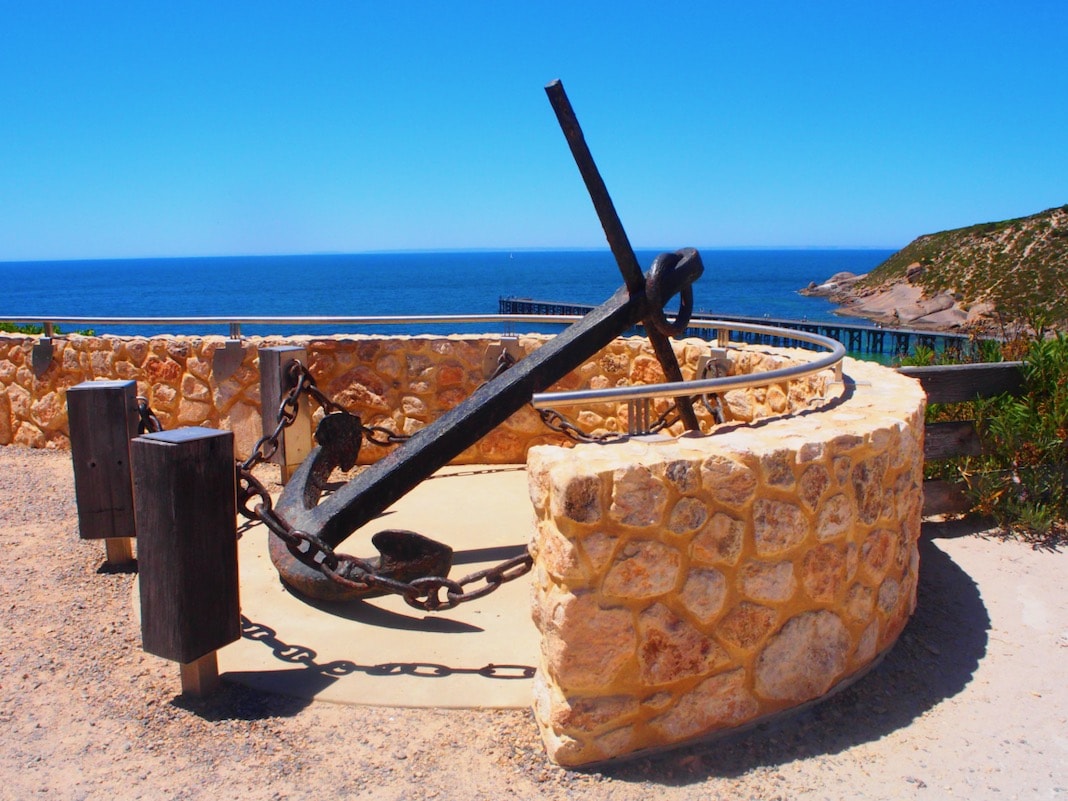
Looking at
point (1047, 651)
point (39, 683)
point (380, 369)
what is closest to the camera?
point (39, 683)

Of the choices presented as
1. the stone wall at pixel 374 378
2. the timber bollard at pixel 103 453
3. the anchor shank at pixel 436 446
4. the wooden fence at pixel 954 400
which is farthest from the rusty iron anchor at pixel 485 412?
the stone wall at pixel 374 378

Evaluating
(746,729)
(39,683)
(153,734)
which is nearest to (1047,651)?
(746,729)

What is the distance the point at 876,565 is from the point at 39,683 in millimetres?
3148

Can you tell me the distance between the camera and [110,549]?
450cm

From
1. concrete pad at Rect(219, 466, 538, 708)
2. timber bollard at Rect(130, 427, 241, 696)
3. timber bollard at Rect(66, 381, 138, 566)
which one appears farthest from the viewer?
timber bollard at Rect(66, 381, 138, 566)

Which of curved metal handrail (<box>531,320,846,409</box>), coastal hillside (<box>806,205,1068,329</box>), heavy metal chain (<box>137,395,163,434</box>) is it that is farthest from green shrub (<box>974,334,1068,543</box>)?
coastal hillside (<box>806,205,1068,329</box>)

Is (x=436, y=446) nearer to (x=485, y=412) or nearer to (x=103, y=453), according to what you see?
(x=485, y=412)

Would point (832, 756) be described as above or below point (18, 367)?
below

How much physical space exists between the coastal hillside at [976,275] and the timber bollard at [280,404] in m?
27.8

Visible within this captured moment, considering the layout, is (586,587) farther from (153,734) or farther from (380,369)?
(380,369)

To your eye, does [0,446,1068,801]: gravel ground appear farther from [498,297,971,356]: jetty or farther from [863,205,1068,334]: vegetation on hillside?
[863,205,1068,334]: vegetation on hillside

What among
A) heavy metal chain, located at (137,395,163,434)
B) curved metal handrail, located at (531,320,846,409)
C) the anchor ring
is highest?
the anchor ring

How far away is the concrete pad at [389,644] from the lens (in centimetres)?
321

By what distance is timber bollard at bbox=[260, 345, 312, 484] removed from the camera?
5668 mm
